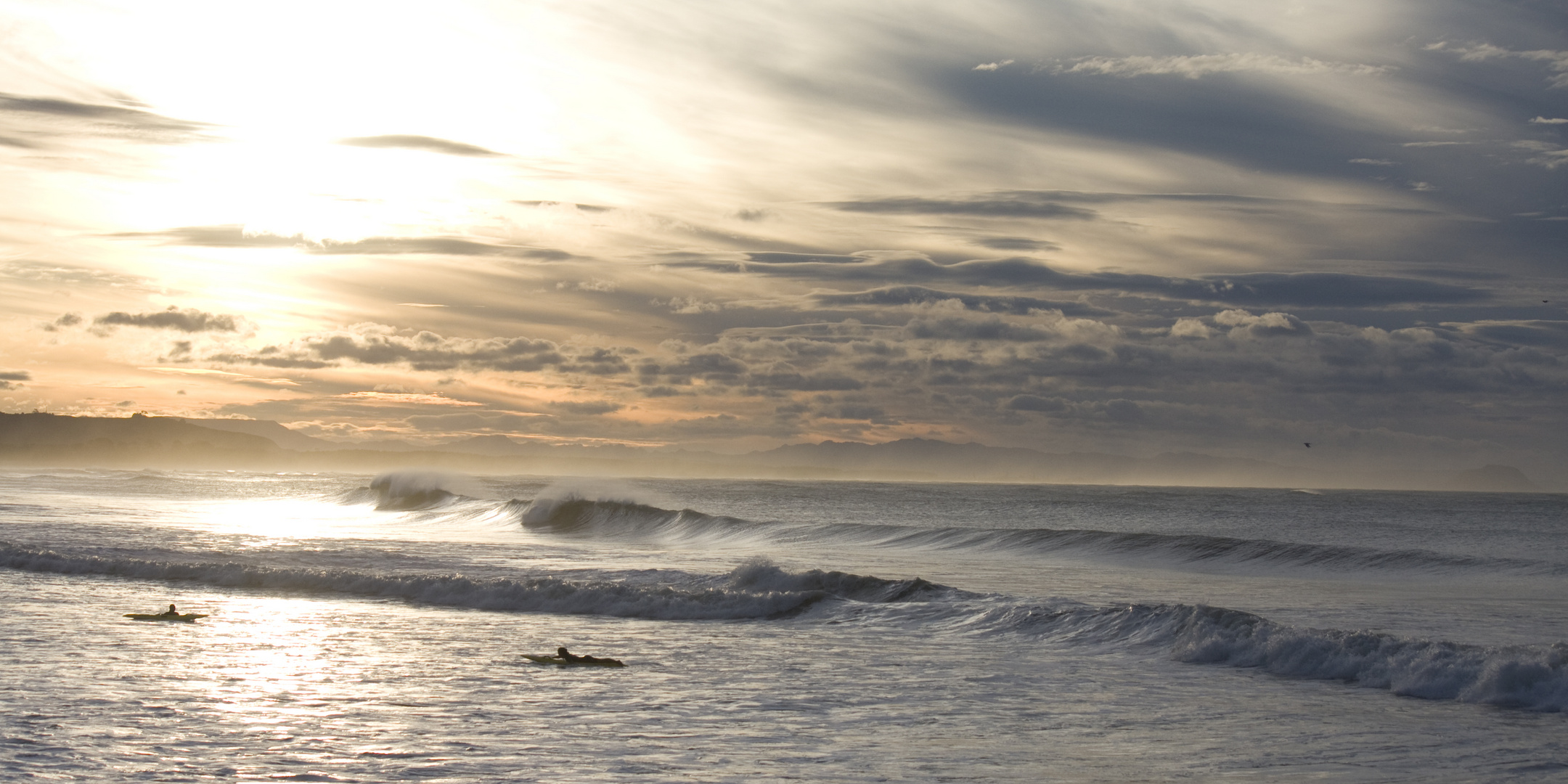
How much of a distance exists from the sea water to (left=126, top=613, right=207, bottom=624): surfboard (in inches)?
13.7

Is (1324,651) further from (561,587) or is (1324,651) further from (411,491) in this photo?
(411,491)

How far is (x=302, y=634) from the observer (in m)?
15.7

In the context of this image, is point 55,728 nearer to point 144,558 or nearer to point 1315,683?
point 1315,683

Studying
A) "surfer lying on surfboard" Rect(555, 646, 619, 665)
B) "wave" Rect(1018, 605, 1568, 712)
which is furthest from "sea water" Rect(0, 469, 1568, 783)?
"surfer lying on surfboard" Rect(555, 646, 619, 665)

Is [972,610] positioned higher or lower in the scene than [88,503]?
higher

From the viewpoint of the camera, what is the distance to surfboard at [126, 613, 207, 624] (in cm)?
1678

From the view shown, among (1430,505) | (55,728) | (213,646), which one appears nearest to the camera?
(55,728)

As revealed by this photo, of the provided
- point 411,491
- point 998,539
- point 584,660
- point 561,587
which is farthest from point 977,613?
point 411,491

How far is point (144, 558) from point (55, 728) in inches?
709

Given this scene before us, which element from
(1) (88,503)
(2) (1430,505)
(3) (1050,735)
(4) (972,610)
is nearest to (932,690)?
(3) (1050,735)

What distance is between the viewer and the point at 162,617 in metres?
16.8

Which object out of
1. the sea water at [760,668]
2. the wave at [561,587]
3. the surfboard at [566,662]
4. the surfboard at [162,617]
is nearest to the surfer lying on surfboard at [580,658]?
the surfboard at [566,662]

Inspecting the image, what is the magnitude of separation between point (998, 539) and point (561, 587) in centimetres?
2202

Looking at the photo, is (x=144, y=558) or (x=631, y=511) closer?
(x=144, y=558)
